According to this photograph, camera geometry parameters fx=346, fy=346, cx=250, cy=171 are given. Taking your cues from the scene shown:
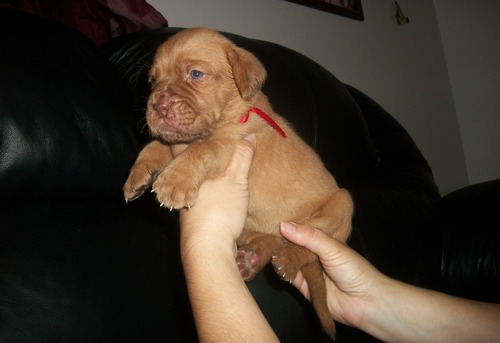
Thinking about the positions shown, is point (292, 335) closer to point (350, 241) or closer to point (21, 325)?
point (350, 241)

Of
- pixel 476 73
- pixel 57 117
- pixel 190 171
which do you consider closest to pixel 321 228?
pixel 190 171

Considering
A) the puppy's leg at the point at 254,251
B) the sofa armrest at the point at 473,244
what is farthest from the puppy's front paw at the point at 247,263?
the sofa armrest at the point at 473,244

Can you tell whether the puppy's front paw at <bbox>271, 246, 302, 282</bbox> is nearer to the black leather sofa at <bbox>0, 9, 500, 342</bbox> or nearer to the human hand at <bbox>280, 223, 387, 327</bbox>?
the human hand at <bbox>280, 223, 387, 327</bbox>

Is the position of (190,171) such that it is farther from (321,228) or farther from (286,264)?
(321,228)

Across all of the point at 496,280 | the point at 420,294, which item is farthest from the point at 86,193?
the point at 496,280

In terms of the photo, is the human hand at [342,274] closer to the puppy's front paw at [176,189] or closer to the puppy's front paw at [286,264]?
the puppy's front paw at [286,264]
